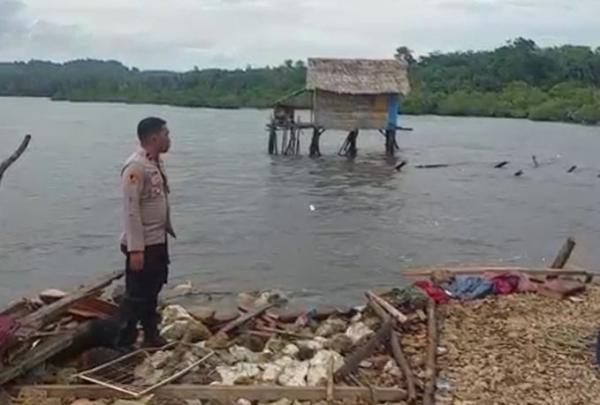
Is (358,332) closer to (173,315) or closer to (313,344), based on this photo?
(313,344)

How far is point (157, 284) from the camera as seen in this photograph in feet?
20.4

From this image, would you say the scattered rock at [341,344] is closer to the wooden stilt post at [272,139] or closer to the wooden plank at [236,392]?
the wooden plank at [236,392]

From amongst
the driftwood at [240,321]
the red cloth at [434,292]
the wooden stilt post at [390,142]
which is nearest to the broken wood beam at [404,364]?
the red cloth at [434,292]

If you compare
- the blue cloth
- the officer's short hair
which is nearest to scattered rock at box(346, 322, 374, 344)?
the blue cloth

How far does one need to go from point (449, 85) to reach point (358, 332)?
7579 centimetres

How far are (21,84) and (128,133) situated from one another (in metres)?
60.4

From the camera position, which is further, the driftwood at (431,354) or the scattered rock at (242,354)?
the scattered rock at (242,354)

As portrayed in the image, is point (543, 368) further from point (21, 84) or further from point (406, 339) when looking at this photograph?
point (21, 84)

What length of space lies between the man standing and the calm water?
210 inches

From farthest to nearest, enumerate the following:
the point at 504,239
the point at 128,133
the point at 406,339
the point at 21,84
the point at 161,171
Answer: the point at 21,84, the point at 128,133, the point at 504,239, the point at 406,339, the point at 161,171

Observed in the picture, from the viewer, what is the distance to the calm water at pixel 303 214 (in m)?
13.8

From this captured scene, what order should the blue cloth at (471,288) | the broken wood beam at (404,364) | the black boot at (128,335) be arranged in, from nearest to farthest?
1. the broken wood beam at (404,364)
2. the black boot at (128,335)
3. the blue cloth at (471,288)

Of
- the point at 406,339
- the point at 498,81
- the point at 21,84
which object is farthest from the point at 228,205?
the point at 21,84

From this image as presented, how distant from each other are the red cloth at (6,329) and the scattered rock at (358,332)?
A: 2.61m
